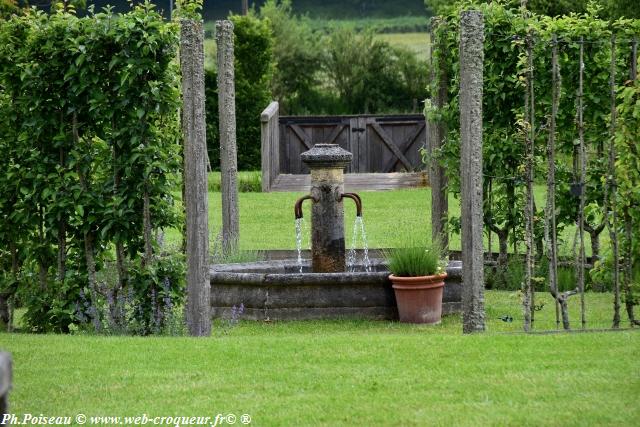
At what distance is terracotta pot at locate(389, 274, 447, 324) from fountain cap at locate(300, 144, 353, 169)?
1.35 m

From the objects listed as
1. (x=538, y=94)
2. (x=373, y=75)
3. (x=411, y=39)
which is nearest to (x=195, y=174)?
(x=538, y=94)

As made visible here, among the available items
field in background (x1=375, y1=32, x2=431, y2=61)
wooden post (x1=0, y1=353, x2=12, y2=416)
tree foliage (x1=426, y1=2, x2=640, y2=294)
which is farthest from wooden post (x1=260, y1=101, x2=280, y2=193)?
field in background (x1=375, y1=32, x2=431, y2=61)

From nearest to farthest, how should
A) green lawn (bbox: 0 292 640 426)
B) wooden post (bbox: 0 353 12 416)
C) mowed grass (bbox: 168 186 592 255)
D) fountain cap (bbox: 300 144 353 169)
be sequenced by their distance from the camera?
wooden post (bbox: 0 353 12 416) < green lawn (bbox: 0 292 640 426) < fountain cap (bbox: 300 144 353 169) < mowed grass (bbox: 168 186 592 255)

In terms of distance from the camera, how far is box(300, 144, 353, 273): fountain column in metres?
11.2

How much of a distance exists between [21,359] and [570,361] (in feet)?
11.5

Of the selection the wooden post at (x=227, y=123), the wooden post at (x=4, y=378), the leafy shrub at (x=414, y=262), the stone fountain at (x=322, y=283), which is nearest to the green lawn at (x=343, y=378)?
the leafy shrub at (x=414, y=262)

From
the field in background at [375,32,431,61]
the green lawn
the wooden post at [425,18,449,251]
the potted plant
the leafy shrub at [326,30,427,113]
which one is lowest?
the green lawn

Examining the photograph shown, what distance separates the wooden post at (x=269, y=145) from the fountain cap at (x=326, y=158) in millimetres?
10970

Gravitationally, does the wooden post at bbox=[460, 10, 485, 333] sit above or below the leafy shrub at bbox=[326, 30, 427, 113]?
below

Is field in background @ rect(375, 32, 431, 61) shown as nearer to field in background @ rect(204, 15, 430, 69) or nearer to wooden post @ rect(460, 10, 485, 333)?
field in background @ rect(204, 15, 430, 69)

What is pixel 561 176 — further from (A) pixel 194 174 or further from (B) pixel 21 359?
(B) pixel 21 359

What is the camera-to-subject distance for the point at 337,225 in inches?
443

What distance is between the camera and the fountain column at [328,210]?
11180mm

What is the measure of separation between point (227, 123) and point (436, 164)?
8.09 feet
